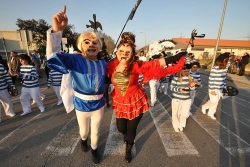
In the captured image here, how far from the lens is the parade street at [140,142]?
2367 mm

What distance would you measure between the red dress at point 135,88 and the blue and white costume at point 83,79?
0.95ft

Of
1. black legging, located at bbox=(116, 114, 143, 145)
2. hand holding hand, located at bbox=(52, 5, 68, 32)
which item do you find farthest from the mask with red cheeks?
hand holding hand, located at bbox=(52, 5, 68, 32)

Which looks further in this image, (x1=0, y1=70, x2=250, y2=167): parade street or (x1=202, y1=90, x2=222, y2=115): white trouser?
(x1=202, y1=90, x2=222, y2=115): white trouser

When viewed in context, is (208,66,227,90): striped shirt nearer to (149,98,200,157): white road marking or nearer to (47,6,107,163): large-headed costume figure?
(149,98,200,157): white road marking

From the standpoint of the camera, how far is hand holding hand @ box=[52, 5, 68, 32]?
1.67 m

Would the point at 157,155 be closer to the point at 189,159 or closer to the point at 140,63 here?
the point at 189,159

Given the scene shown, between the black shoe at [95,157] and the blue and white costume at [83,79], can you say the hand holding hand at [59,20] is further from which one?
the black shoe at [95,157]

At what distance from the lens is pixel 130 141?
243 centimetres

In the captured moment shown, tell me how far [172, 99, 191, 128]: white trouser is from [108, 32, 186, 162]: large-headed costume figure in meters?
1.27

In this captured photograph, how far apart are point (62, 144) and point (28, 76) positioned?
2401 millimetres

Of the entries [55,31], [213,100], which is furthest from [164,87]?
[55,31]

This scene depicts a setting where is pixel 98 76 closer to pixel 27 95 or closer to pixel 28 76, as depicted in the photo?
pixel 28 76

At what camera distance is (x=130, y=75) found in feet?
7.32

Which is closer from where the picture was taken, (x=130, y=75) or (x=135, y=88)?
(x=130, y=75)
